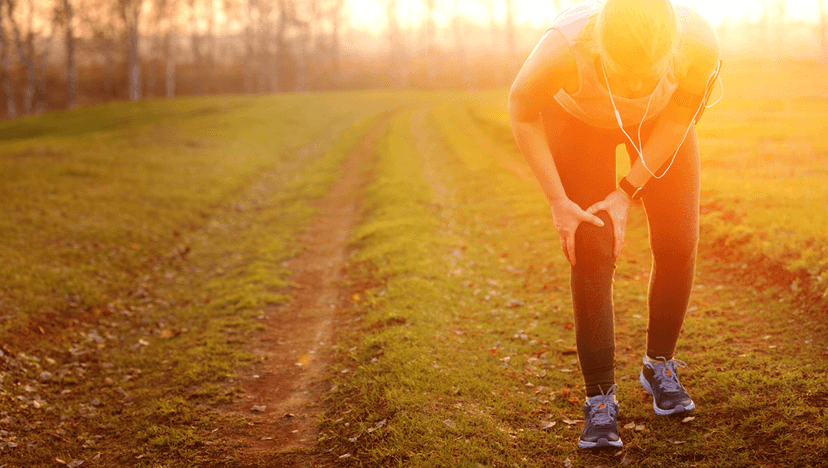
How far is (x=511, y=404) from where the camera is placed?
430 centimetres

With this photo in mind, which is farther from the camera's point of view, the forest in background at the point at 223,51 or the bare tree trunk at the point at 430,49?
the bare tree trunk at the point at 430,49

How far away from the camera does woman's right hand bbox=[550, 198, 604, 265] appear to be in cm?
299

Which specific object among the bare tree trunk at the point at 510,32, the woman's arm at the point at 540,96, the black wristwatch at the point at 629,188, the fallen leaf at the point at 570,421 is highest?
the bare tree trunk at the point at 510,32

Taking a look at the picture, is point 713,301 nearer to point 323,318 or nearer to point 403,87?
point 323,318

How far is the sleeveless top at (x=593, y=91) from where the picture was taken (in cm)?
Answer: 285

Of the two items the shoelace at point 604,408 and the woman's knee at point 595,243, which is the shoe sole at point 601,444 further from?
the woman's knee at point 595,243

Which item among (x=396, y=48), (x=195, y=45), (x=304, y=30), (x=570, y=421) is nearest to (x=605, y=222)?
(x=570, y=421)

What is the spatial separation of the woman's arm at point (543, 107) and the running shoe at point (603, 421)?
3.16 ft

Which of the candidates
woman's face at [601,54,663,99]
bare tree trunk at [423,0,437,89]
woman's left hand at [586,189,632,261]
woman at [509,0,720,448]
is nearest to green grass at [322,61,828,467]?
woman at [509,0,720,448]

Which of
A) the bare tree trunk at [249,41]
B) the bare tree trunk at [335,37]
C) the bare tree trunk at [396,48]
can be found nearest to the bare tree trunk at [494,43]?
the bare tree trunk at [396,48]

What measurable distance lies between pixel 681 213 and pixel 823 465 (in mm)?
1673

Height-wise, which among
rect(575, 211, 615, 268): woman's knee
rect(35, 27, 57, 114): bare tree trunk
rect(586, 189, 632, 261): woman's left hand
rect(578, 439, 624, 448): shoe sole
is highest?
rect(35, 27, 57, 114): bare tree trunk

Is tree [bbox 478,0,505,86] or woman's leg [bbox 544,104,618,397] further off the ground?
tree [bbox 478,0,505,86]

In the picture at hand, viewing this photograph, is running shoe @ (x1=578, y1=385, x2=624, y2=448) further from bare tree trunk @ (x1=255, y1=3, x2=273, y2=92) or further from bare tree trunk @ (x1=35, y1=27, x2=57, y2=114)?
bare tree trunk @ (x1=255, y1=3, x2=273, y2=92)
